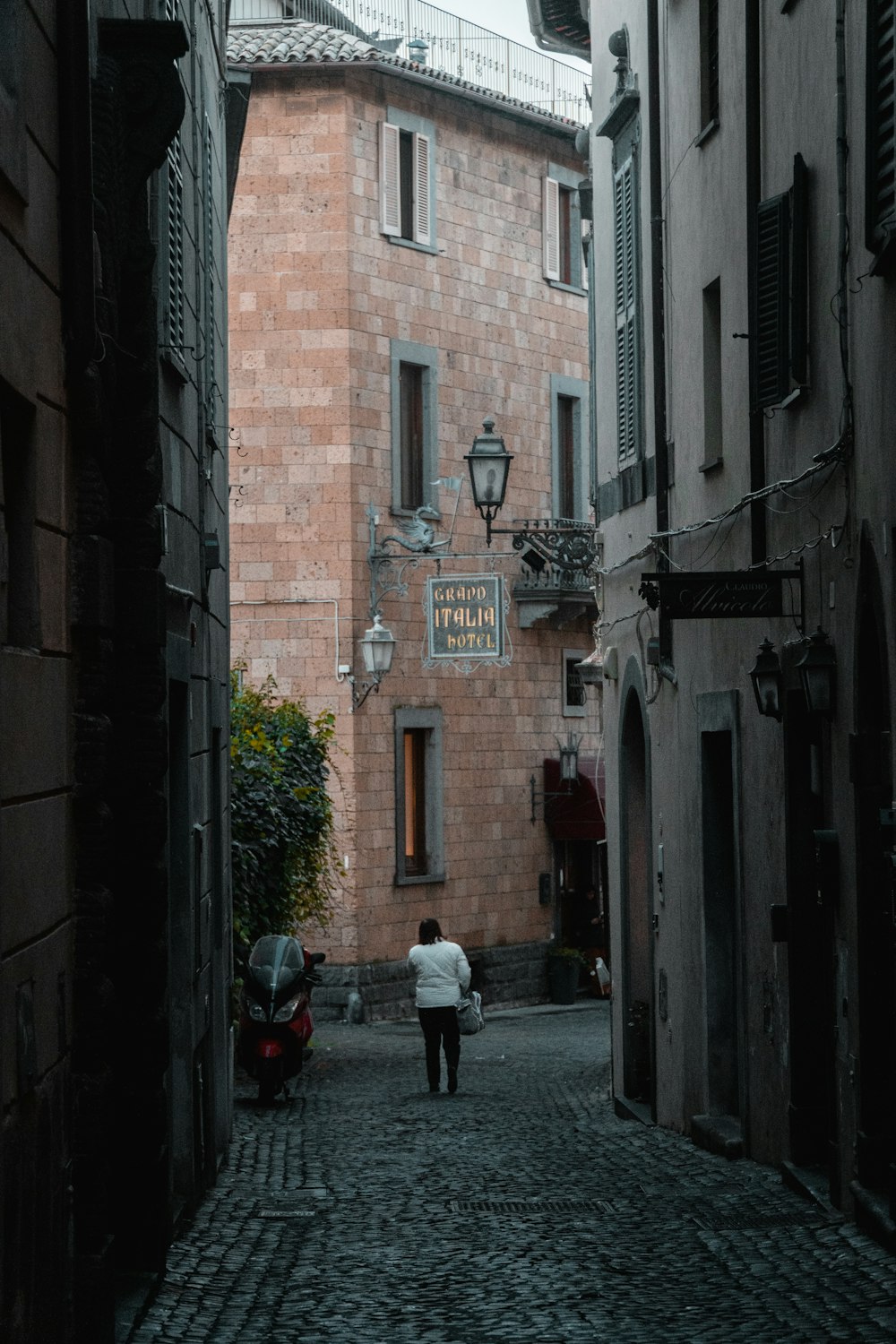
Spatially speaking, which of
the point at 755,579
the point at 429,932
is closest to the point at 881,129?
the point at 755,579

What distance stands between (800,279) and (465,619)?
1482 cm

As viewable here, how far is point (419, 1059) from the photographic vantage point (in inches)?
848

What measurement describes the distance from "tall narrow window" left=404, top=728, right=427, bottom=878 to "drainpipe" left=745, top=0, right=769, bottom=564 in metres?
16.1

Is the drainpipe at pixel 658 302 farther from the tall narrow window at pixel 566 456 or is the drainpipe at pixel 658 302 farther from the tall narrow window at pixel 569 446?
the tall narrow window at pixel 566 456

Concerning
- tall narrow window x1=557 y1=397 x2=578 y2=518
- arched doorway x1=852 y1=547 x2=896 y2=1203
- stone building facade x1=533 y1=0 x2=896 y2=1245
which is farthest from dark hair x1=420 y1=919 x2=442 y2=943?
tall narrow window x1=557 y1=397 x2=578 y2=518

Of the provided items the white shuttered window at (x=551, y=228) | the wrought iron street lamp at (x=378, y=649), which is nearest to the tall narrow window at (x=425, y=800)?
the wrought iron street lamp at (x=378, y=649)

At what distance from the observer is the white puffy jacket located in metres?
17.4

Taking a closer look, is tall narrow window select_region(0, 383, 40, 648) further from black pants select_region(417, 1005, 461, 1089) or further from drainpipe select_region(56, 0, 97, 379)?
black pants select_region(417, 1005, 461, 1089)

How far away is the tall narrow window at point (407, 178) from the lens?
2747 centimetres

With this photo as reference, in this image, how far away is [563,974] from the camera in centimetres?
3002

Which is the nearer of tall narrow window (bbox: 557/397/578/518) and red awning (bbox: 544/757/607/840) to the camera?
red awning (bbox: 544/757/607/840)

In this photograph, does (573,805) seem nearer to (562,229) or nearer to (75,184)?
(562,229)

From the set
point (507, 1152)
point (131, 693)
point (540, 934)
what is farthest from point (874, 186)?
point (540, 934)

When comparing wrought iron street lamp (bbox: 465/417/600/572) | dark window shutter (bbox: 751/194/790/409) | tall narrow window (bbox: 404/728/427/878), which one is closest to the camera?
dark window shutter (bbox: 751/194/790/409)
